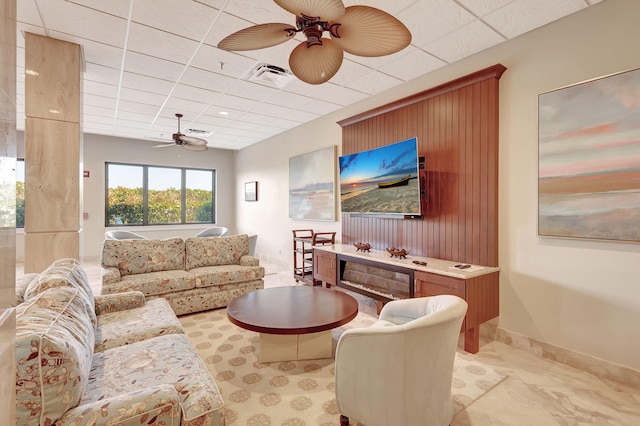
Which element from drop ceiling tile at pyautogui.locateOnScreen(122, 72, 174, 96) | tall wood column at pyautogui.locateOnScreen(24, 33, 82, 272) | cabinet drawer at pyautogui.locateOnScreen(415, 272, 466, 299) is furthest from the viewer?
drop ceiling tile at pyautogui.locateOnScreen(122, 72, 174, 96)

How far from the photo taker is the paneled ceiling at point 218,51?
→ 2.39 m

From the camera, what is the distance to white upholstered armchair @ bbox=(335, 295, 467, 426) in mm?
1478

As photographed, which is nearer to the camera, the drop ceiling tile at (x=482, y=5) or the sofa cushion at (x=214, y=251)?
the drop ceiling tile at (x=482, y=5)

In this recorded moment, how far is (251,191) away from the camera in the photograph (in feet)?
25.0

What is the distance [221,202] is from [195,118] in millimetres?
3569

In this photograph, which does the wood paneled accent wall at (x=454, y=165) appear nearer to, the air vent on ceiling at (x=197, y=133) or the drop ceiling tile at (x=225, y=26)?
the drop ceiling tile at (x=225, y=26)

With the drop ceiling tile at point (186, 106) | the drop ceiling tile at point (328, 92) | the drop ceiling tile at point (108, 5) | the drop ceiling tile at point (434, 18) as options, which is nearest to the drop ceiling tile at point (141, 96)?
the drop ceiling tile at point (186, 106)

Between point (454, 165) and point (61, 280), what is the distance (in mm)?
3479

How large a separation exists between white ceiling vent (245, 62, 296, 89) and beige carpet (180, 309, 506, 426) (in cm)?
287

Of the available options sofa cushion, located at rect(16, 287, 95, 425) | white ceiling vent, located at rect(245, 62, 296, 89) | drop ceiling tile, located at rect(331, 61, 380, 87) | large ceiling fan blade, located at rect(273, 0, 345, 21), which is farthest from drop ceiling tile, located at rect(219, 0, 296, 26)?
sofa cushion, located at rect(16, 287, 95, 425)

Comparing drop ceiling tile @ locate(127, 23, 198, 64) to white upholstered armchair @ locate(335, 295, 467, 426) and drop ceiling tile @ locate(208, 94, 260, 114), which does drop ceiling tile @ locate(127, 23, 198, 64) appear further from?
white upholstered armchair @ locate(335, 295, 467, 426)

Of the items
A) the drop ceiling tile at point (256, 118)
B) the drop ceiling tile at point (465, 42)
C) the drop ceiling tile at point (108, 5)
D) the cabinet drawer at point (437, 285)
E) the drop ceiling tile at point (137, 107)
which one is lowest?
the cabinet drawer at point (437, 285)

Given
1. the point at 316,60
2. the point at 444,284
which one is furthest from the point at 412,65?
the point at 444,284

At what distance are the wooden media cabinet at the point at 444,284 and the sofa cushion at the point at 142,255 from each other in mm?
2254
